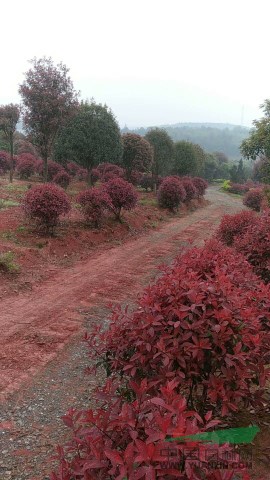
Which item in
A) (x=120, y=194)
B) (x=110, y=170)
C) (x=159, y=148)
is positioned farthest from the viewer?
(x=159, y=148)

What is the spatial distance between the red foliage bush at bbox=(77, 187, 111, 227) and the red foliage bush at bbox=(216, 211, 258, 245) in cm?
408

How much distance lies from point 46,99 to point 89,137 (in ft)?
13.1

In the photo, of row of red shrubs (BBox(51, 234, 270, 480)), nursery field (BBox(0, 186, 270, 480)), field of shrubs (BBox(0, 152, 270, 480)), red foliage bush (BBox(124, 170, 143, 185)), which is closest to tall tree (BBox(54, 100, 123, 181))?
red foliage bush (BBox(124, 170, 143, 185))

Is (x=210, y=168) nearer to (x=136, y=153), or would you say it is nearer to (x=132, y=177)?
(x=132, y=177)

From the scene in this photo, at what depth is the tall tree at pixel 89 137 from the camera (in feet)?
62.4

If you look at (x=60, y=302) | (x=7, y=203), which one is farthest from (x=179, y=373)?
(x=7, y=203)

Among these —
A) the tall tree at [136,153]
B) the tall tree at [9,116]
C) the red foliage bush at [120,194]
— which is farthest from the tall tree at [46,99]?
the tall tree at [136,153]

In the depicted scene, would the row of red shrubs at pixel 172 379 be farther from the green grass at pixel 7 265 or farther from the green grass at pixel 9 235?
the green grass at pixel 9 235

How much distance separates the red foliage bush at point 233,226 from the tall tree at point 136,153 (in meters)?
16.2

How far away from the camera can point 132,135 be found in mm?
24891

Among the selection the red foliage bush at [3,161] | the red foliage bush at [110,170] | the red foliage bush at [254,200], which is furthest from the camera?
the red foliage bush at [3,161]

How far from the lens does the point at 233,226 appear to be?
8.63 m

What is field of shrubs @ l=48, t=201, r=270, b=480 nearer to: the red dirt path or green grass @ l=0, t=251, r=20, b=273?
the red dirt path

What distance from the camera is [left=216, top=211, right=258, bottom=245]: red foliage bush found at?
8547mm
